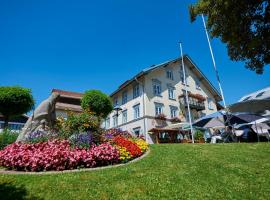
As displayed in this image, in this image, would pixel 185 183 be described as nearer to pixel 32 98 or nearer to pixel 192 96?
pixel 32 98

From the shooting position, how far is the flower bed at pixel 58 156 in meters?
8.21

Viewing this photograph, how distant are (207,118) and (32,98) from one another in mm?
22885

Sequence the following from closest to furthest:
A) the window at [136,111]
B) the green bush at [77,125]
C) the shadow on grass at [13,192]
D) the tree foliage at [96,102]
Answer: the shadow on grass at [13,192]
the green bush at [77,125]
the tree foliage at [96,102]
the window at [136,111]

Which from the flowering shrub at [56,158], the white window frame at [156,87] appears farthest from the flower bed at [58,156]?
the white window frame at [156,87]

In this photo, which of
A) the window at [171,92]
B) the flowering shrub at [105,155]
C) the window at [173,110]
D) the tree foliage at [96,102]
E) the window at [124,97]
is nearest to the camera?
the flowering shrub at [105,155]

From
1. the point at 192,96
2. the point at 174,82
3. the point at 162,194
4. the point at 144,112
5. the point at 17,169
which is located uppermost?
the point at 174,82

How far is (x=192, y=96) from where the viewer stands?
38.0 meters

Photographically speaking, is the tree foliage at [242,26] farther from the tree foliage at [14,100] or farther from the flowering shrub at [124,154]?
the tree foliage at [14,100]

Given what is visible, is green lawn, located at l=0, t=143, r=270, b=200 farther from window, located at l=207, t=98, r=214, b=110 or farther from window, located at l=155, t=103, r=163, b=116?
window, located at l=207, t=98, r=214, b=110

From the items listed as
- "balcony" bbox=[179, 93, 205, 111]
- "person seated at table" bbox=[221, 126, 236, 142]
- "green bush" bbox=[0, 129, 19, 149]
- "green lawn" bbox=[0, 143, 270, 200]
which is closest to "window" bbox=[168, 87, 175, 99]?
"balcony" bbox=[179, 93, 205, 111]

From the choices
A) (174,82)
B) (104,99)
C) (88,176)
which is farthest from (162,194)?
(174,82)

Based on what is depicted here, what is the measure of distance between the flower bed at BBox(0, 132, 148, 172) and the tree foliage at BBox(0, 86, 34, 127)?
19886 millimetres

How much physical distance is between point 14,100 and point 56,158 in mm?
22595

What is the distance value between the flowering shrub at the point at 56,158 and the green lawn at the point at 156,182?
0.97m
